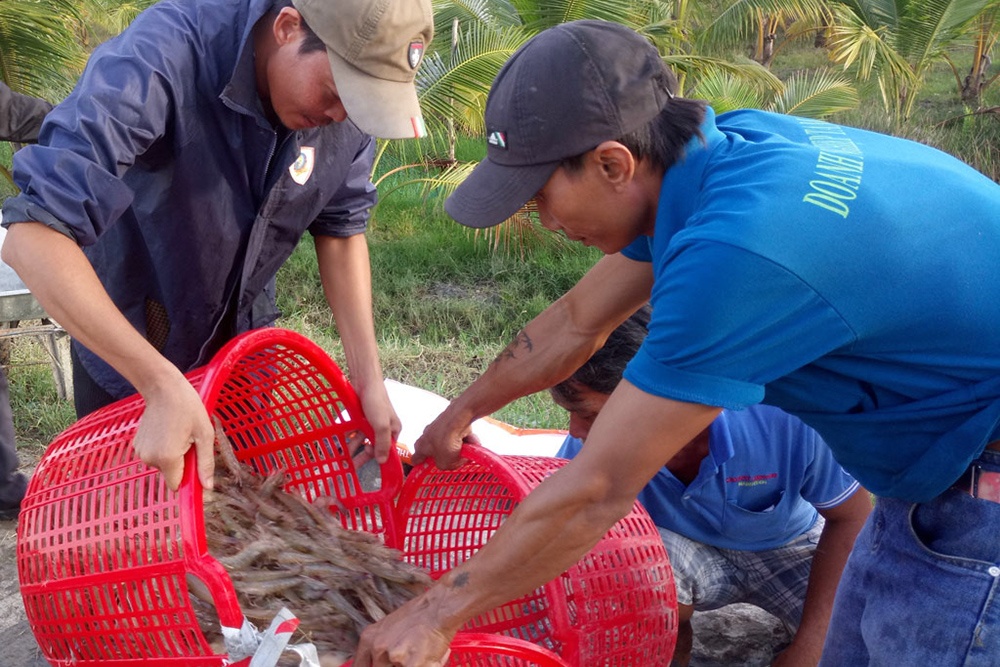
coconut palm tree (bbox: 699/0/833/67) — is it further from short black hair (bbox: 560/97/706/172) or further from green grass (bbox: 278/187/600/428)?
short black hair (bbox: 560/97/706/172)

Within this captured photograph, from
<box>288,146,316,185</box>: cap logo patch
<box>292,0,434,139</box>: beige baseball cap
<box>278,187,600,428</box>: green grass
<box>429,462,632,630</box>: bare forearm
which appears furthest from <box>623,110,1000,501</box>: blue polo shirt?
<box>278,187,600,428</box>: green grass

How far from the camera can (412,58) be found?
97.6 inches

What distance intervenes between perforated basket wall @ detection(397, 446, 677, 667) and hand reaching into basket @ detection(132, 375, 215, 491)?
76cm

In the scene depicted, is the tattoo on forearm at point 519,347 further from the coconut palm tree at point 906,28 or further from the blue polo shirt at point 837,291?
the coconut palm tree at point 906,28

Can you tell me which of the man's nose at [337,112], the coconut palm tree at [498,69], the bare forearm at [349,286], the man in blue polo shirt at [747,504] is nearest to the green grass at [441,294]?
the coconut palm tree at [498,69]

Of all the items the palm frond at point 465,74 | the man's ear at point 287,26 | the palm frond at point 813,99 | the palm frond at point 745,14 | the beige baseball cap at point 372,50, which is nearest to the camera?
the beige baseball cap at point 372,50

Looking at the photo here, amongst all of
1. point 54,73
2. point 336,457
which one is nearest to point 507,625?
point 336,457

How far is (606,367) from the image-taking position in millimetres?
2943

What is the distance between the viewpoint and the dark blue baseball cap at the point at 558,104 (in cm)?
188

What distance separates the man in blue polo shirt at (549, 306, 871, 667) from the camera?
2986 mm

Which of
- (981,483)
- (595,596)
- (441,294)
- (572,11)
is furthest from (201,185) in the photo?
(572,11)

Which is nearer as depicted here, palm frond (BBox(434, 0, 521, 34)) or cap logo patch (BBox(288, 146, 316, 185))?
cap logo patch (BBox(288, 146, 316, 185))

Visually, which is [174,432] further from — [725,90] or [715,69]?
[715,69]

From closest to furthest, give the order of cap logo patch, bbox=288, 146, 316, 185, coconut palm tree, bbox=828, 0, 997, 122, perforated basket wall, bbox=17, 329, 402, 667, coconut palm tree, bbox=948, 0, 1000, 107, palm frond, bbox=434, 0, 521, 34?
perforated basket wall, bbox=17, 329, 402, 667, cap logo patch, bbox=288, 146, 316, 185, palm frond, bbox=434, 0, 521, 34, coconut palm tree, bbox=828, 0, 997, 122, coconut palm tree, bbox=948, 0, 1000, 107
